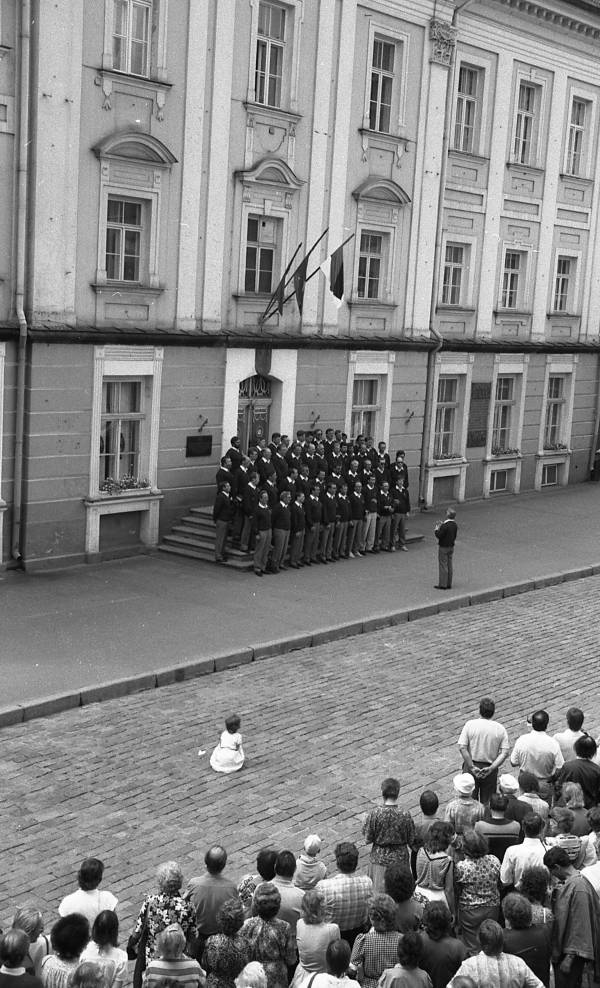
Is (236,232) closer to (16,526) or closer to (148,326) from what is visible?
(148,326)

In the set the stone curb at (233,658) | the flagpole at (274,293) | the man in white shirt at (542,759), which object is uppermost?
the flagpole at (274,293)

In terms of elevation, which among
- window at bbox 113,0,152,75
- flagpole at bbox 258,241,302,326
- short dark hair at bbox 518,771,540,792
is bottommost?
short dark hair at bbox 518,771,540,792

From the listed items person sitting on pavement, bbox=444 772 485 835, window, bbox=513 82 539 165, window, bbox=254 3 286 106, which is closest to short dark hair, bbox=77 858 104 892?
person sitting on pavement, bbox=444 772 485 835

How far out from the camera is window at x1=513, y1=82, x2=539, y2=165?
32031 mm

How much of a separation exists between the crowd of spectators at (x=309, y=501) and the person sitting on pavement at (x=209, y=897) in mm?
14062

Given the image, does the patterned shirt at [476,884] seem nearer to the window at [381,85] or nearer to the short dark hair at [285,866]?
the short dark hair at [285,866]

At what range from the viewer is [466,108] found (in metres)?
30.3

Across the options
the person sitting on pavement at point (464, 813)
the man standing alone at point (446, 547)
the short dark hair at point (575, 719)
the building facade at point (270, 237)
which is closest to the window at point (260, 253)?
the building facade at point (270, 237)

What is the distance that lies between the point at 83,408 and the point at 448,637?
25.1 ft

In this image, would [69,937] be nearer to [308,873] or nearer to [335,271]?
[308,873]

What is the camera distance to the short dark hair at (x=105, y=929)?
7.03 metres

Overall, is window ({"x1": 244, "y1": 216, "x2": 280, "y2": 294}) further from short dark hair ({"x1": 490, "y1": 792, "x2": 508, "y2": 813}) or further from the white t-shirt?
the white t-shirt

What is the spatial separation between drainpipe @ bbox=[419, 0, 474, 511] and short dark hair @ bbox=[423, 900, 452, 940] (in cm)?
2300

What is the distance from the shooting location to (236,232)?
24.3 metres
